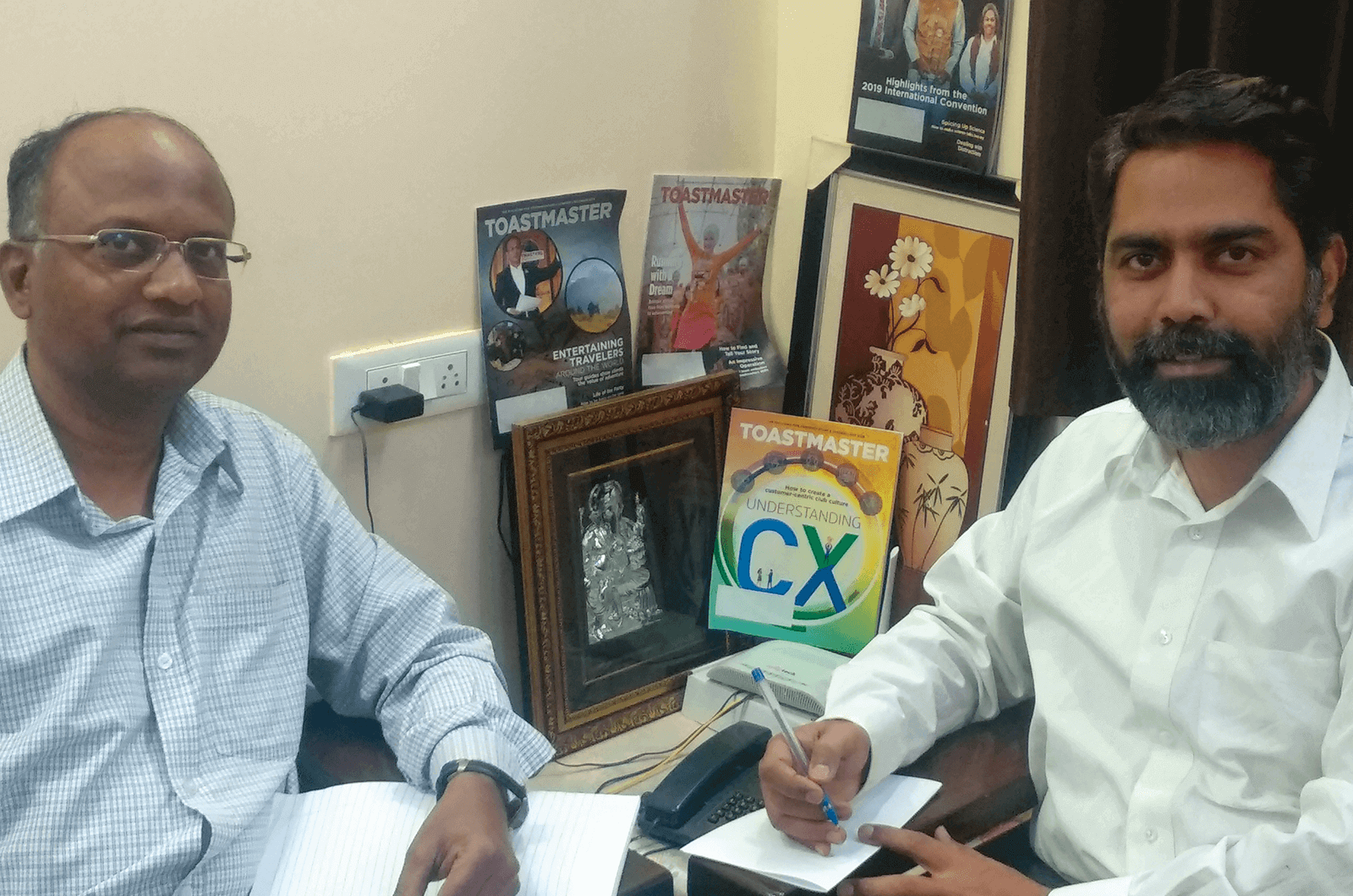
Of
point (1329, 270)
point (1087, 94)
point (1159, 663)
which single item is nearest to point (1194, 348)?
point (1329, 270)

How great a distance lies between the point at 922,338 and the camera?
6.59 ft

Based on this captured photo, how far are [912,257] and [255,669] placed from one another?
1112 mm

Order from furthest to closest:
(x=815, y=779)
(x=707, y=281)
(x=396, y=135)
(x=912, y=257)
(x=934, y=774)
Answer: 1. (x=707, y=281)
2. (x=912, y=257)
3. (x=396, y=135)
4. (x=934, y=774)
5. (x=815, y=779)

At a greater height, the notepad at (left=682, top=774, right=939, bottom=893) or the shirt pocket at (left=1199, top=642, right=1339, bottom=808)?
the shirt pocket at (left=1199, top=642, right=1339, bottom=808)

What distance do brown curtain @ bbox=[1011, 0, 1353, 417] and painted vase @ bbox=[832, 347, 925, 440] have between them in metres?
0.27

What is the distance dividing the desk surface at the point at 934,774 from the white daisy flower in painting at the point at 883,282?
2.25 feet

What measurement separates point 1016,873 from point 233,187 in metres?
1.18

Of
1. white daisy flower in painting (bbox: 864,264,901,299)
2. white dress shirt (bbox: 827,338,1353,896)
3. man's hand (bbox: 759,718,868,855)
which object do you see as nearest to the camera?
white dress shirt (bbox: 827,338,1353,896)

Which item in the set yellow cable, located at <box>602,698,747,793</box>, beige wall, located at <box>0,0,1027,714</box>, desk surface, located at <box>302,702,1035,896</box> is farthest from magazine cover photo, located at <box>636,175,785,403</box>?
desk surface, located at <box>302,702,1035,896</box>

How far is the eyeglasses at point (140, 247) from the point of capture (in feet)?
4.16

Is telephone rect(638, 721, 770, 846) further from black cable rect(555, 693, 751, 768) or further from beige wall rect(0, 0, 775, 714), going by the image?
beige wall rect(0, 0, 775, 714)

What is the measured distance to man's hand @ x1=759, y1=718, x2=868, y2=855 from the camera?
1369mm

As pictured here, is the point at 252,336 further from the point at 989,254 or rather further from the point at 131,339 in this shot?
the point at 989,254

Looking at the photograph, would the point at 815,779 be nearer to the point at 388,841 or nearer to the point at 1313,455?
the point at 388,841
